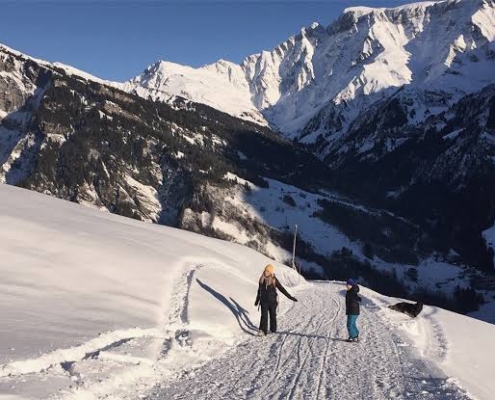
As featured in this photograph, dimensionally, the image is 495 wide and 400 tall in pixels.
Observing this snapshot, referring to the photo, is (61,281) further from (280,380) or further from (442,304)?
(442,304)

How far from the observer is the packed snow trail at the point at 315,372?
11.3m

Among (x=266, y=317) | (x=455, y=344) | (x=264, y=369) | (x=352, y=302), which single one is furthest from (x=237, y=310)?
(x=264, y=369)

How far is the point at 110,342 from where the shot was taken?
539 inches

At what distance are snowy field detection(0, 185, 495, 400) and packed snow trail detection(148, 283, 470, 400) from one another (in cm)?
3

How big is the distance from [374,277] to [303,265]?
825 inches

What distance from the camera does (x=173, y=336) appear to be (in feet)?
51.2

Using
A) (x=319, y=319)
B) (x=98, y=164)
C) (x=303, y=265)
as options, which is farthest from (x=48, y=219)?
(x=98, y=164)

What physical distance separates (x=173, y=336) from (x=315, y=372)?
4561 millimetres

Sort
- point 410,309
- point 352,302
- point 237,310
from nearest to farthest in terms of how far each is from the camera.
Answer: point 352,302
point 237,310
point 410,309

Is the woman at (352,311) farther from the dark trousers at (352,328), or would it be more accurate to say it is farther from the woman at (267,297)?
the woman at (267,297)

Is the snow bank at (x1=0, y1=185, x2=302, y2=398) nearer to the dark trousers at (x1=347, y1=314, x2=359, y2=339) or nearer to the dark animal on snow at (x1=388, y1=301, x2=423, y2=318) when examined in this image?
the dark trousers at (x1=347, y1=314, x2=359, y2=339)

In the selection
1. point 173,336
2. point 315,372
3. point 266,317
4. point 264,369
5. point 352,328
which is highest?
point 352,328

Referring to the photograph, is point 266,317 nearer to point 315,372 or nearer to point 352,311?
point 352,311

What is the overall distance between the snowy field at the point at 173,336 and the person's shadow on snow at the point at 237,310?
0.29 feet
